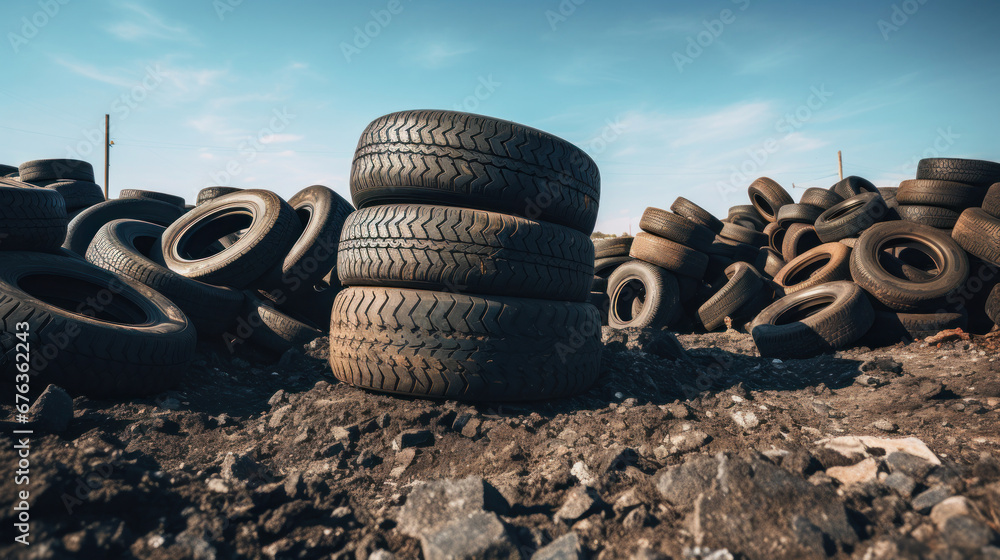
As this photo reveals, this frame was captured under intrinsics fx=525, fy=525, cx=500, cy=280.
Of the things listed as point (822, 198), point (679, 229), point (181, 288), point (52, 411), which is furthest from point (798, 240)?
point (52, 411)

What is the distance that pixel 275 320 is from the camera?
17.7 feet

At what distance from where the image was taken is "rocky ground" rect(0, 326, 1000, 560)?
179 cm

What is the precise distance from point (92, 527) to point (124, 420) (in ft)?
4.63

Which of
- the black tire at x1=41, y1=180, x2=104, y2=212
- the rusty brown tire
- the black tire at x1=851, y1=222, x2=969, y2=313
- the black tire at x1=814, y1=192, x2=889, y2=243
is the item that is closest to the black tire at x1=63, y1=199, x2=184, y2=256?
the black tire at x1=41, y1=180, x2=104, y2=212

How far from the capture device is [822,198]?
10023 mm

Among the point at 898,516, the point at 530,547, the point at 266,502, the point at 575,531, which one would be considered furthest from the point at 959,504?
the point at 266,502

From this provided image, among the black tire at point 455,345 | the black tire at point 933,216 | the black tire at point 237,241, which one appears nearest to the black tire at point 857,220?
the black tire at point 933,216

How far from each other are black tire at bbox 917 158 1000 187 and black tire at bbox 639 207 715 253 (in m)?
3.35

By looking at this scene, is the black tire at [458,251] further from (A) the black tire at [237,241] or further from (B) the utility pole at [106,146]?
(B) the utility pole at [106,146]

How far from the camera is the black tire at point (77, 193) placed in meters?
9.32

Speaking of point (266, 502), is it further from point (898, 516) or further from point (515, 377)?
point (898, 516)

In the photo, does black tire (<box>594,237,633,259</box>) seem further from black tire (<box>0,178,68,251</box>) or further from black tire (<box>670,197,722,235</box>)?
black tire (<box>0,178,68,251</box>)

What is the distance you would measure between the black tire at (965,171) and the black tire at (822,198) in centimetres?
187

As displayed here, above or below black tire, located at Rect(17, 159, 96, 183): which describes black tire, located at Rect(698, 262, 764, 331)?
below
